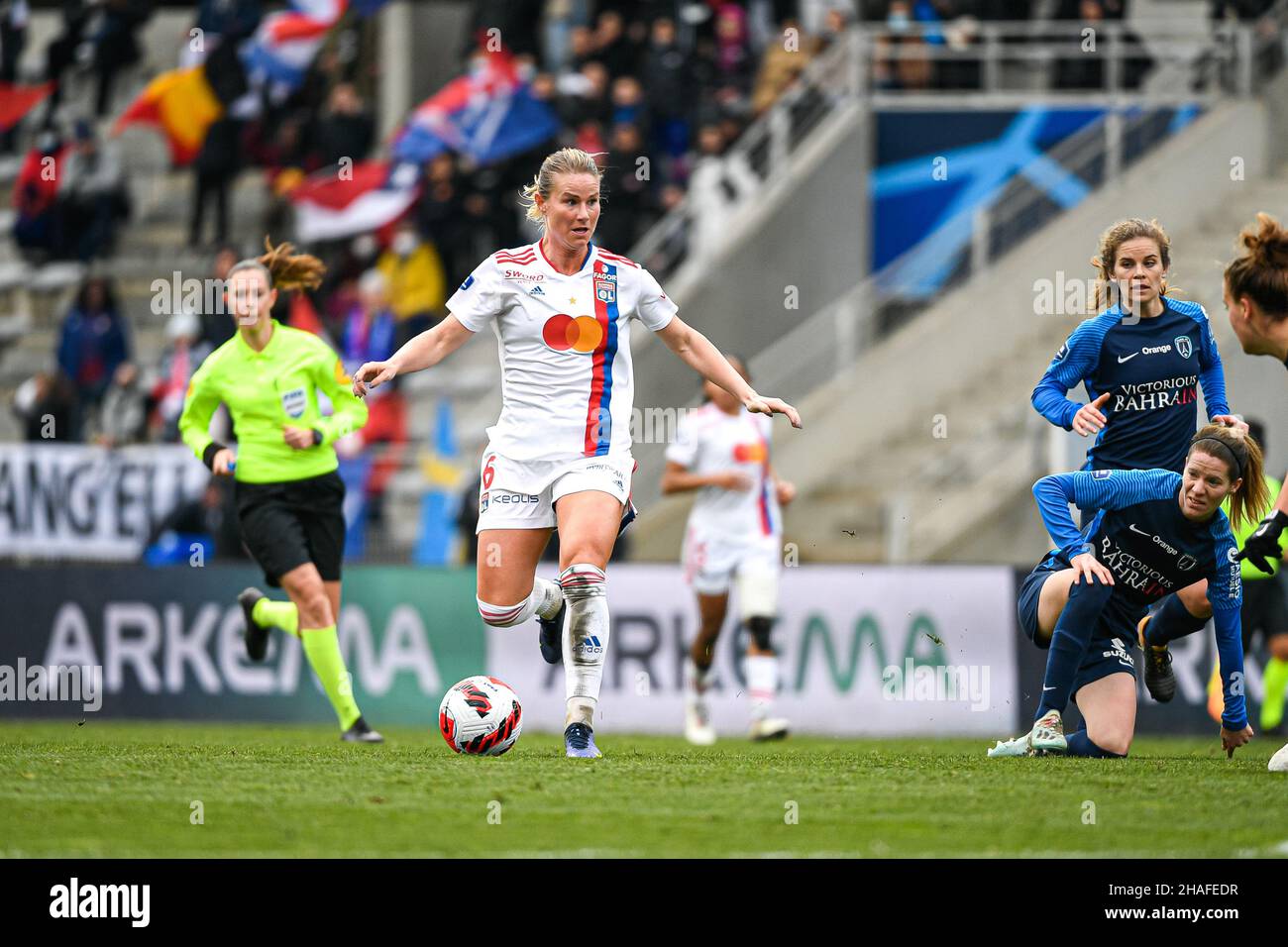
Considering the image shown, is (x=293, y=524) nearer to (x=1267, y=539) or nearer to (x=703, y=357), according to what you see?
(x=703, y=357)

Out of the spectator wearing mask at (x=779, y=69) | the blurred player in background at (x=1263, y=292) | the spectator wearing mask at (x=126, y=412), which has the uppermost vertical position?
the spectator wearing mask at (x=779, y=69)

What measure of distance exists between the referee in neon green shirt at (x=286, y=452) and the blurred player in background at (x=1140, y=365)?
12.9 ft

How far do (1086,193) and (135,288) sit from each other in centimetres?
1108

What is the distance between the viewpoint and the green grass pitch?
21.9 feet

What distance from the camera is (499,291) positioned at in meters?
8.88

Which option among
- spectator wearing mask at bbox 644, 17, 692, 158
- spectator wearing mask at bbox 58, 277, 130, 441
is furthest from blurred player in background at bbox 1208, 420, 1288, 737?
spectator wearing mask at bbox 58, 277, 130, 441

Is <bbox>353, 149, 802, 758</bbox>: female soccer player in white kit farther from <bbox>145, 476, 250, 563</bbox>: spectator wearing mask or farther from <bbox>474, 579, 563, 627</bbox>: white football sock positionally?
<bbox>145, 476, 250, 563</bbox>: spectator wearing mask

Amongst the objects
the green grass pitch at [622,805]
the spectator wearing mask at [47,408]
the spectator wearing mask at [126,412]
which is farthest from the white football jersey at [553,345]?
the spectator wearing mask at [47,408]

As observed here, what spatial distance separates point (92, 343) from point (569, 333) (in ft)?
43.0

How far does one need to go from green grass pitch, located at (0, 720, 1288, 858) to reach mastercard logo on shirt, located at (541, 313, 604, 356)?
1851 millimetres

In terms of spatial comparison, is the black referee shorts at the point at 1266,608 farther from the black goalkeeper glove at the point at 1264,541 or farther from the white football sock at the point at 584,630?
the white football sock at the point at 584,630

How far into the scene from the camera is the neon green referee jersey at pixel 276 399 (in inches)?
427

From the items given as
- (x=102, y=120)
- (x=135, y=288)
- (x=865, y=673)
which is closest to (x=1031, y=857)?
(x=865, y=673)

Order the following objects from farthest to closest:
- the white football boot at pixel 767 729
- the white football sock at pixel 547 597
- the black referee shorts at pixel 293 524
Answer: the white football boot at pixel 767 729
the black referee shorts at pixel 293 524
the white football sock at pixel 547 597
